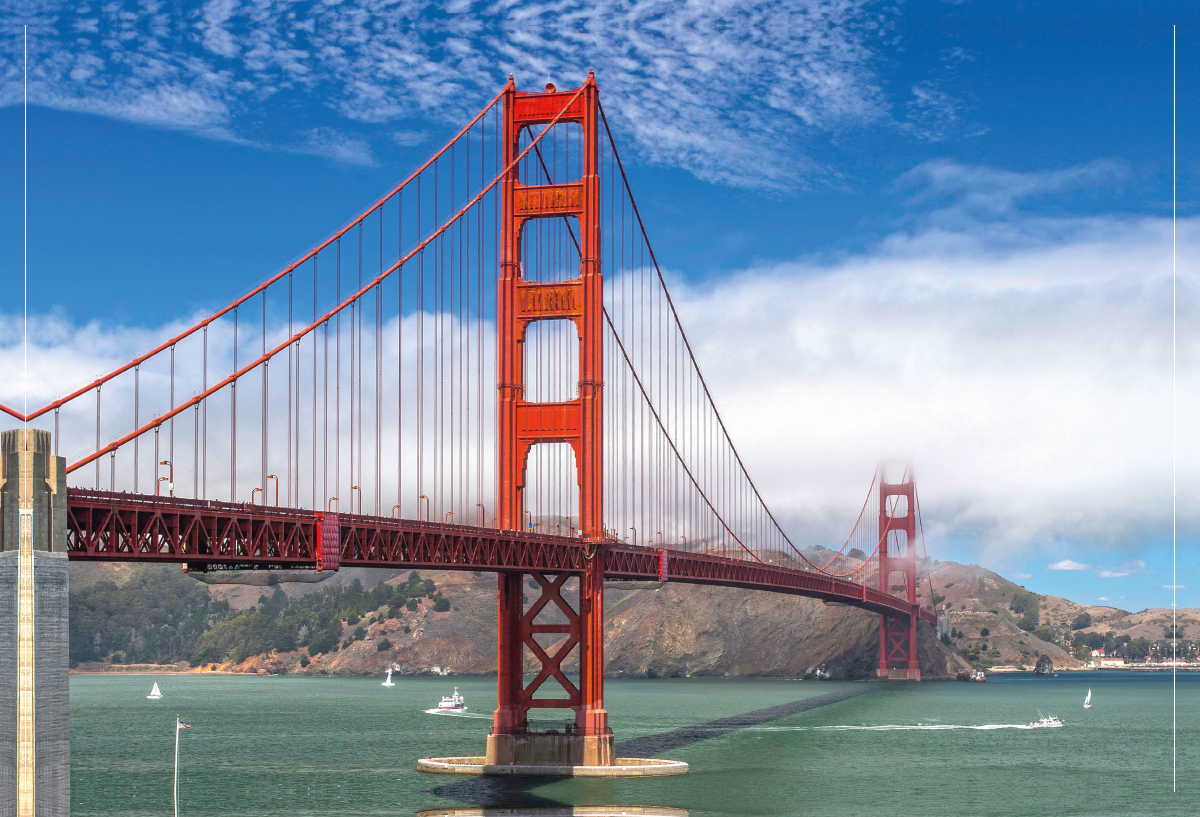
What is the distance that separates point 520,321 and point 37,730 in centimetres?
3718

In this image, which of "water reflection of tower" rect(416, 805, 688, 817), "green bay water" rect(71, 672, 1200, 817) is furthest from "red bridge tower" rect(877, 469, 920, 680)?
"water reflection of tower" rect(416, 805, 688, 817)

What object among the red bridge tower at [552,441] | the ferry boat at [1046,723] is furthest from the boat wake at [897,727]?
the red bridge tower at [552,441]

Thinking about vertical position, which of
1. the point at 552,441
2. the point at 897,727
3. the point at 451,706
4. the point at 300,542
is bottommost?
the point at 451,706

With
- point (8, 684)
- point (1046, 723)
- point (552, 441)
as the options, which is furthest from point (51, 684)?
point (1046, 723)

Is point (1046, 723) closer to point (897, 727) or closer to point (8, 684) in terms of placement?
point (897, 727)

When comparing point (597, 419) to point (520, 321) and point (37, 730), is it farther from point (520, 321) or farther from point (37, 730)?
point (37, 730)

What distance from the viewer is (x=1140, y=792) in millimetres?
63938

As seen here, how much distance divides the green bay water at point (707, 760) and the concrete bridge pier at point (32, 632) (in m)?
26.4

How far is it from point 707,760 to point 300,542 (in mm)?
32609

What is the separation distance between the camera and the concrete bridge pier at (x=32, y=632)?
1008 inches

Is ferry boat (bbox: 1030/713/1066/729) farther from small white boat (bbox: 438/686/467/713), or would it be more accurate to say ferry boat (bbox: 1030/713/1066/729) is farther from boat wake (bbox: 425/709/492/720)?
small white boat (bbox: 438/686/467/713)

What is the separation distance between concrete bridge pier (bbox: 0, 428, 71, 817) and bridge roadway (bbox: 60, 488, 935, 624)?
4.25 meters

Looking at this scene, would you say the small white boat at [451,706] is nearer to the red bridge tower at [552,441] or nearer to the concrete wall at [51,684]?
the red bridge tower at [552,441]

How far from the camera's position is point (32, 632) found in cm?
2564
